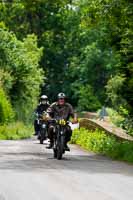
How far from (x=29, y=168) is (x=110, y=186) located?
11.2 ft

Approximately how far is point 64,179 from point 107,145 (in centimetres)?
913

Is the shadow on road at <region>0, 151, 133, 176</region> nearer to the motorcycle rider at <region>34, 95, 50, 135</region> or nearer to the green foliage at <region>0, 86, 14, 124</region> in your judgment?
the motorcycle rider at <region>34, 95, 50, 135</region>

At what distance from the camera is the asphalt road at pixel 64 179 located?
1094 centimetres

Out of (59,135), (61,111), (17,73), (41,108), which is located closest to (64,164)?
(59,135)

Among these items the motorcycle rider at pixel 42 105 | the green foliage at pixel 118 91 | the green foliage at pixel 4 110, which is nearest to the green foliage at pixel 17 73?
the green foliage at pixel 4 110

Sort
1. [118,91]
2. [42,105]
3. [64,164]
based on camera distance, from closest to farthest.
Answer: [64,164], [118,91], [42,105]

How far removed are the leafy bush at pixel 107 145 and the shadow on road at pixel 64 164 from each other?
78 cm

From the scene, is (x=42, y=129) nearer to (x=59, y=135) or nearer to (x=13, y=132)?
(x=13, y=132)

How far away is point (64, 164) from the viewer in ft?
54.9

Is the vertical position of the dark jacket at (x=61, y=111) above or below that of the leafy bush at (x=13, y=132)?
above

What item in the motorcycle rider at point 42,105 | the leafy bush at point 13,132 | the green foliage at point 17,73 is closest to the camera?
the motorcycle rider at point 42,105

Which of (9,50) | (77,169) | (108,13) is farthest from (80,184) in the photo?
(9,50)

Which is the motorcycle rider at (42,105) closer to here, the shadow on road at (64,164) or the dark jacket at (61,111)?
the dark jacket at (61,111)

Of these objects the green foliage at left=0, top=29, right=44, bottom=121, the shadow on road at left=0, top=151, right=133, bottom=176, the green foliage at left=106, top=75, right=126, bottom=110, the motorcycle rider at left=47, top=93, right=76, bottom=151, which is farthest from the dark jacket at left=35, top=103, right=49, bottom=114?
the green foliage at left=0, top=29, right=44, bottom=121
